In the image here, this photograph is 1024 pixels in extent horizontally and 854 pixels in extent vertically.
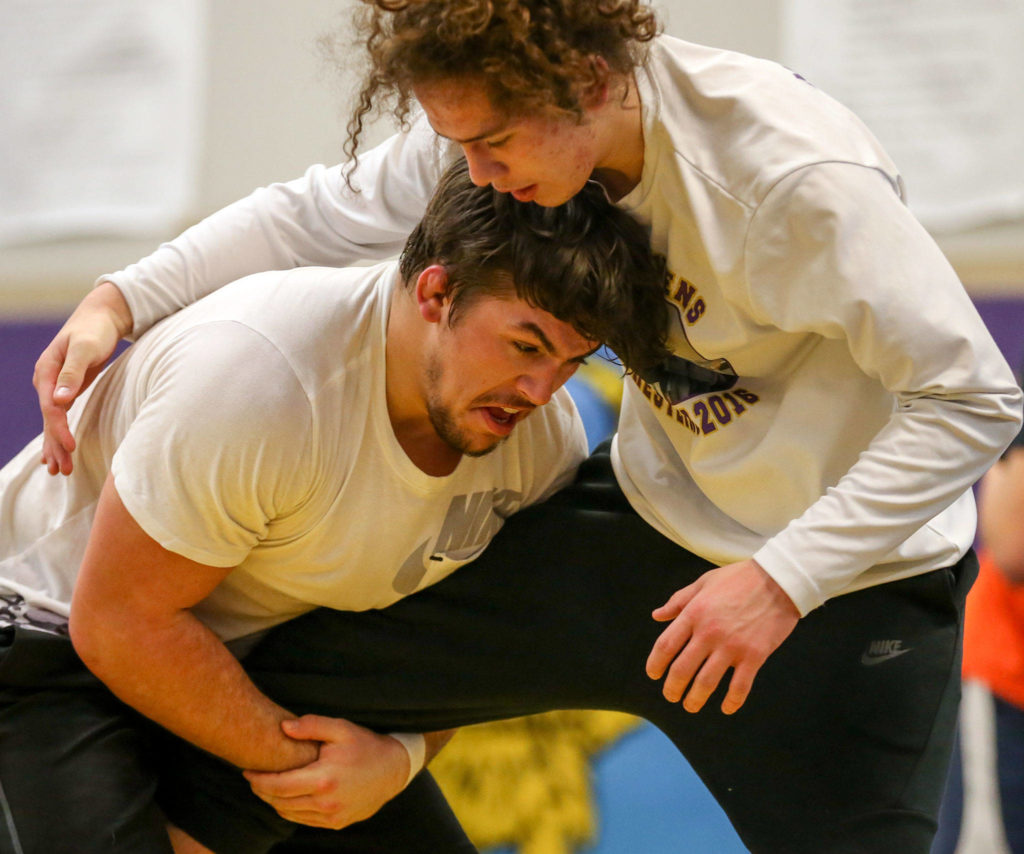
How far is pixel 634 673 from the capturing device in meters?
1.85

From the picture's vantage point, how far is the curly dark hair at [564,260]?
154 cm

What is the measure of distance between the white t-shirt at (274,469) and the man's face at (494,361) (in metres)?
0.09

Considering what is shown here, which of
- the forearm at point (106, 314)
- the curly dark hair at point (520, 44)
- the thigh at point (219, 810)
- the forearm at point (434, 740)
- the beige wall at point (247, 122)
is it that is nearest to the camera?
the curly dark hair at point (520, 44)

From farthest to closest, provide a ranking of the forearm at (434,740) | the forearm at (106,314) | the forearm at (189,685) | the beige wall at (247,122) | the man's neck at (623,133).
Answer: the beige wall at (247,122)
the forearm at (434,740)
the forearm at (106,314)
the forearm at (189,685)
the man's neck at (623,133)

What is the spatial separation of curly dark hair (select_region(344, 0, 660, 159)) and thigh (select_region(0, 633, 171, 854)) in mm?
1009

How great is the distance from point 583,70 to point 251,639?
106cm

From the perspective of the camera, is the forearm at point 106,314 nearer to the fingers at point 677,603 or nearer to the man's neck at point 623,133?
the man's neck at point 623,133

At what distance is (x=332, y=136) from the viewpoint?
146 inches

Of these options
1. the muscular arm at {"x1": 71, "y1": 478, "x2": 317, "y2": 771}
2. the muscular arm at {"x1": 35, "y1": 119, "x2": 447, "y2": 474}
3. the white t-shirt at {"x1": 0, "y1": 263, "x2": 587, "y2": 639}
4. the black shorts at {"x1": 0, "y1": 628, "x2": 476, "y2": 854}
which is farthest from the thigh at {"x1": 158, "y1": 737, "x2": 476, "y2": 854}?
the muscular arm at {"x1": 35, "y1": 119, "x2": 447, "y2": 474}

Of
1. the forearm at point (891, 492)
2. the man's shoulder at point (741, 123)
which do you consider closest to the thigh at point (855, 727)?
the forearm at point (891, 492)

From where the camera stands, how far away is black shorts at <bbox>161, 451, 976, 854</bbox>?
1691 mm

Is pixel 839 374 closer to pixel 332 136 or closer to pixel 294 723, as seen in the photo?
pixel 294 723

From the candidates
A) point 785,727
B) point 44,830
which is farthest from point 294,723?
point 785,727

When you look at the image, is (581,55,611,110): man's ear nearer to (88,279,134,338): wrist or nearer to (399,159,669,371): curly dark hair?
(399,159,669,371): curly dark hair
